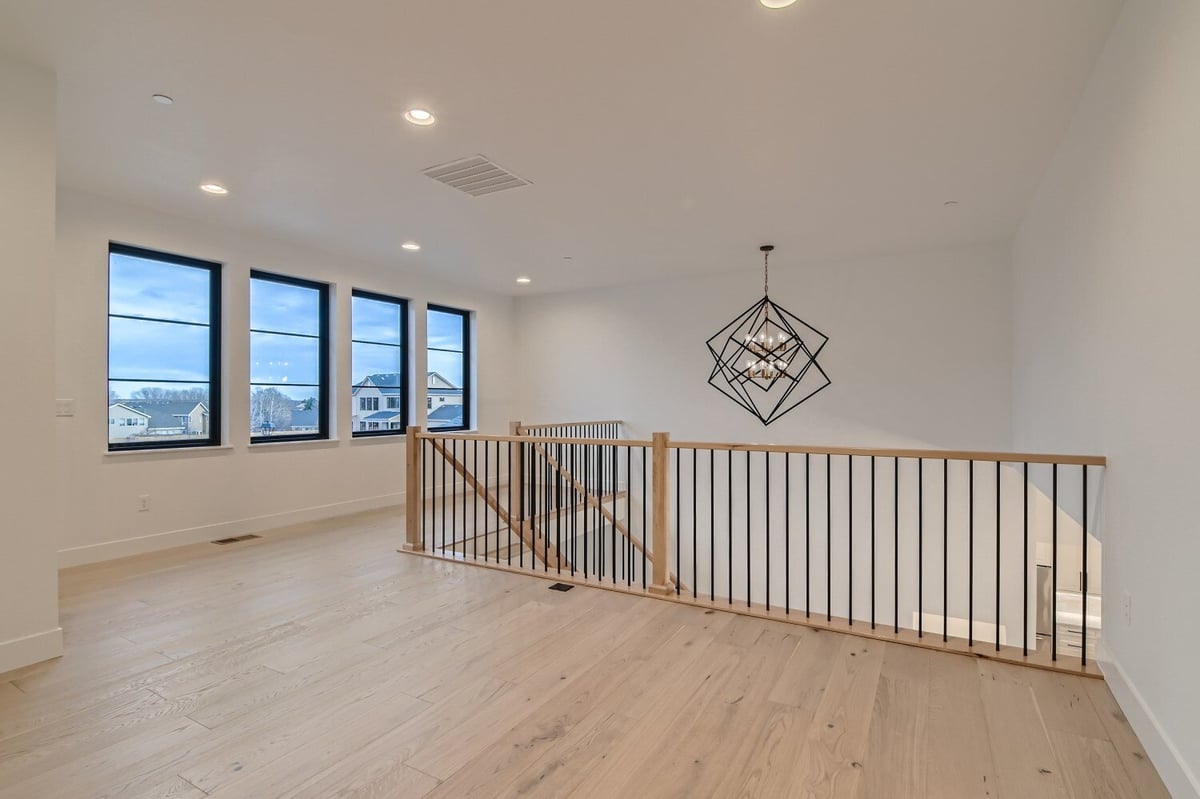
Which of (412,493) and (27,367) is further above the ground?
(27,367)

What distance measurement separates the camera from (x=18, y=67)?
2.63 metres

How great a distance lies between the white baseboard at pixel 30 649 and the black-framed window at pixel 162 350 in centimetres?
223

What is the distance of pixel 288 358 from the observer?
572cm

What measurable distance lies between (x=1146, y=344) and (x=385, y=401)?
20.5ft

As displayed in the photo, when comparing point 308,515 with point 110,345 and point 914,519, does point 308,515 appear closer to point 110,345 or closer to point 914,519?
point 110,345

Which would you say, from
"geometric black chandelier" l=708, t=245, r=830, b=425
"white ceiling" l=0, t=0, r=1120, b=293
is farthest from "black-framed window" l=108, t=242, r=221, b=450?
"geometric black chandelier" l=708, t=245, r=830, b=425

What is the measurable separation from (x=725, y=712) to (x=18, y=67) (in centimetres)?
404

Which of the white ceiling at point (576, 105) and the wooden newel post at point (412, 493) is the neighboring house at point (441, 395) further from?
the white ceiling at point (576, 105)

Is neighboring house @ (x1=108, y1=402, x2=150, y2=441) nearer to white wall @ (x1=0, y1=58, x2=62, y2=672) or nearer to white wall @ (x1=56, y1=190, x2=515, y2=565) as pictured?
white wall @ (x1=56, y1=190, x2=515, y2=565)

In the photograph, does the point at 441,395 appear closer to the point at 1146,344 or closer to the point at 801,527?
the point at 801,527

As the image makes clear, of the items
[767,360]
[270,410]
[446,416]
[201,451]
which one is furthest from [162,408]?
[767,360]

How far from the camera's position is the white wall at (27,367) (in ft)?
8.55

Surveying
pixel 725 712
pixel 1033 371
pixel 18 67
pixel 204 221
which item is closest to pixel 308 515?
pixel 204 221

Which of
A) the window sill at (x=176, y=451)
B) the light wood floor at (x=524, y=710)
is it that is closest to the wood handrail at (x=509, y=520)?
the light wood floor at (x=524, y=710)
